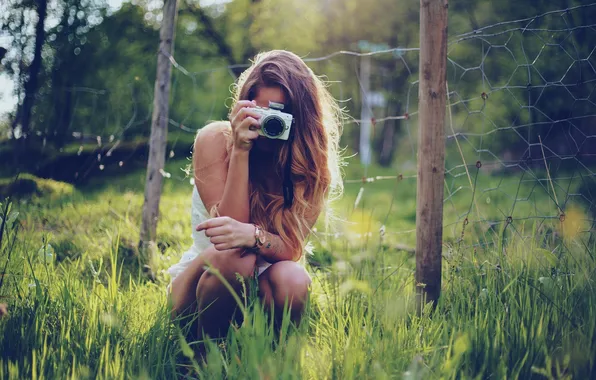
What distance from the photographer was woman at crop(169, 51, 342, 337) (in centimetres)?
204

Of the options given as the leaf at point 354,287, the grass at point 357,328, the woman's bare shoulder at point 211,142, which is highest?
the woman's bare shoulder at point 211,142

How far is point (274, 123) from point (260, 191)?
0.37 meters

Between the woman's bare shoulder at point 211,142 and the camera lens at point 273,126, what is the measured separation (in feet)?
0.91

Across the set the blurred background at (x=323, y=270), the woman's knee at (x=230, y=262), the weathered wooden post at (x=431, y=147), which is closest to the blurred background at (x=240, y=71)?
the blurred background at (x=323, y=270)

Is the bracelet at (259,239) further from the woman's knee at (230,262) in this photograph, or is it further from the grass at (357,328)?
the grass at (357,328)

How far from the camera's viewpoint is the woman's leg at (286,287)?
6.72ft

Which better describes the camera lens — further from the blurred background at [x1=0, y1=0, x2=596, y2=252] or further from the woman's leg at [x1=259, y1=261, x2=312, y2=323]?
the blurred background at [x1=0, y1=0, x2=596, y2=252]

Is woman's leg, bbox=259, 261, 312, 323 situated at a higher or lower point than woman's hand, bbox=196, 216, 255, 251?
lower

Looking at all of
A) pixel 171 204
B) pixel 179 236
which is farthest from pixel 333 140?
pixel 171 204

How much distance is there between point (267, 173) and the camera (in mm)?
2336

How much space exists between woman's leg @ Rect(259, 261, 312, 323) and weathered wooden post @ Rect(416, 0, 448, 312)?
17.9 inches

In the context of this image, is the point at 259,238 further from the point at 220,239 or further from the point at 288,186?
the point at 288,186

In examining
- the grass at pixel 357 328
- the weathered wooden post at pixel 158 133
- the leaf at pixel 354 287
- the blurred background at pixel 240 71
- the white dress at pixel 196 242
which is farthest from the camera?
the blurred background at pixel 240 71

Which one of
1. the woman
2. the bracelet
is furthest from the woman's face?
the bracelet
